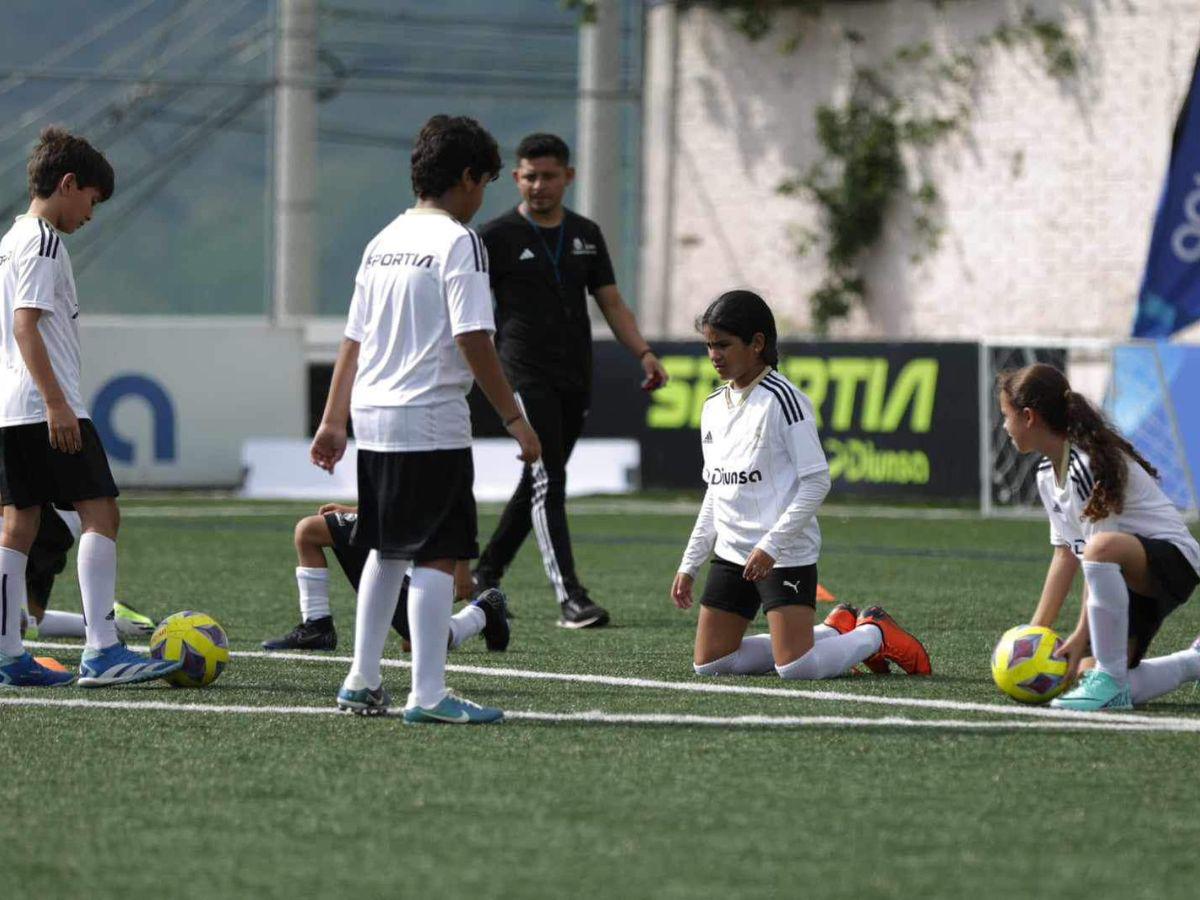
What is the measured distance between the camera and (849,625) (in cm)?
707

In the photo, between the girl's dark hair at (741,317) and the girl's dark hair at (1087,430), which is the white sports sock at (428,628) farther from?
the girl's dark hair at (1087,430)

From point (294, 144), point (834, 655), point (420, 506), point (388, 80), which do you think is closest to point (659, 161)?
point (388, 80)

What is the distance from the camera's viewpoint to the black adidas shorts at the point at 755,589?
22.2ft

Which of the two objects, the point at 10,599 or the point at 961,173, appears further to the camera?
the point at 961,173

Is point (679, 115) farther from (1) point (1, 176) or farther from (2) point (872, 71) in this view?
(1) point (1, 176)

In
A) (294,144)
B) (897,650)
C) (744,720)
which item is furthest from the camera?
(294,144)

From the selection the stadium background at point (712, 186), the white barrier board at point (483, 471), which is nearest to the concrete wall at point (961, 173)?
the stadium background at point (712, 186)

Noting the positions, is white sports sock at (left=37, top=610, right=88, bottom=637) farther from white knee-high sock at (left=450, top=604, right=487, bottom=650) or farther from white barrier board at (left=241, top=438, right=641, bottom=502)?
white barrier board at (left=241, top=438, right=641, bottom=502)

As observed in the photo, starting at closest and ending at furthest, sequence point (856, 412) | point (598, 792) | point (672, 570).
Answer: point (598, 792), point (672, 570), point (856, 412)

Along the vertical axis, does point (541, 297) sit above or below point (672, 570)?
above

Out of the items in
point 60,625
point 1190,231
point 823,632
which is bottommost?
point 60,625

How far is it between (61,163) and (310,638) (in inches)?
78.6

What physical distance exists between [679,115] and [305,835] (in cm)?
2267

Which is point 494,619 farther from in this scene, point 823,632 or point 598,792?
point 598,792
